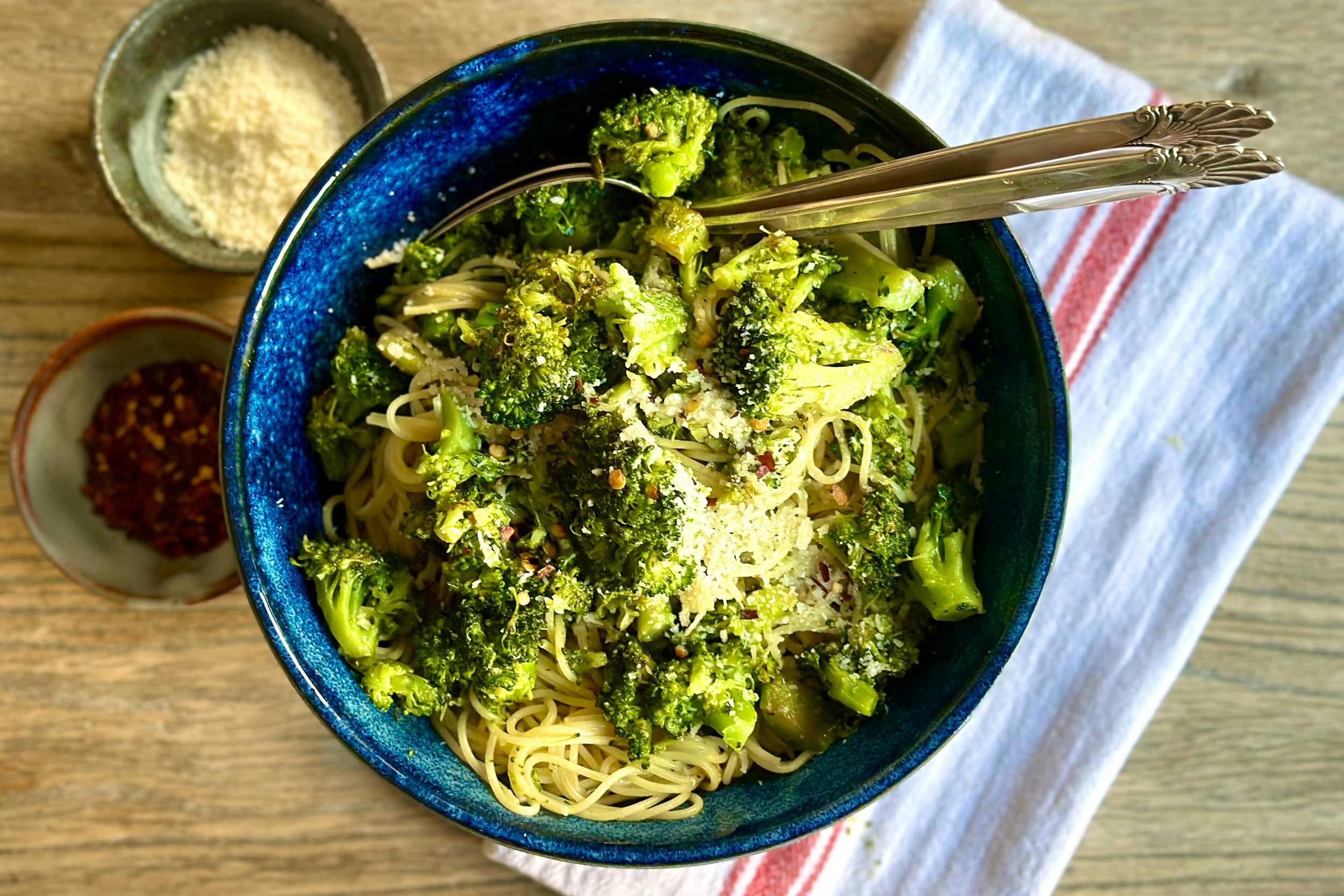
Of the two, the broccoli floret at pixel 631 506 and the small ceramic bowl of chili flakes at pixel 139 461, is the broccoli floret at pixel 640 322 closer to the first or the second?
the broccoli floret at pixel 631 506

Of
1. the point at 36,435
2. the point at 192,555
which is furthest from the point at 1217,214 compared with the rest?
the point at 36,435

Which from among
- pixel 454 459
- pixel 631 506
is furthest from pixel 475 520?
pixel 631 506

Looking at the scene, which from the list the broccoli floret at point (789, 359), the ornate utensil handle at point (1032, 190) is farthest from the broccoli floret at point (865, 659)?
the ornate utensil handle at point (1032, 190)

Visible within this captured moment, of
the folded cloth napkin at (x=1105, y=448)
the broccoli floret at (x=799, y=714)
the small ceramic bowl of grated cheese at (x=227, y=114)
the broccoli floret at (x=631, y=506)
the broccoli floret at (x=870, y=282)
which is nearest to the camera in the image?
the broccoli floret at (x=631, y=506)

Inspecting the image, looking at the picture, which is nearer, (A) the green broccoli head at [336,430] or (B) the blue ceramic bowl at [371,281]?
(B) the blue ceramic bowl at [371,281]

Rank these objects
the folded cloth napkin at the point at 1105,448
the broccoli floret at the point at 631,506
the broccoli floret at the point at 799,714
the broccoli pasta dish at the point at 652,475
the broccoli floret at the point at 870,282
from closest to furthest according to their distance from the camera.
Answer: the broccoli floret at the point at 631,506, the broccoli pasta dish at the point at 652,475, the broccoli floret at the point at 870,282, the broccoli floret at the point at 799,714, the folded cloth napkin at the point at 1105,448

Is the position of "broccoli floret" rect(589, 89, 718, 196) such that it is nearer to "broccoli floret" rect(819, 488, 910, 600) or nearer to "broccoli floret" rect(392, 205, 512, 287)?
"broccoli floret" rect(392, 205, 512, 287)

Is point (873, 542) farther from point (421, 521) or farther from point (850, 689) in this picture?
point (421, 521)
